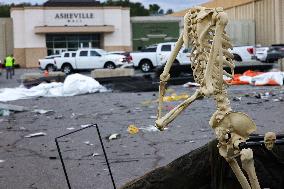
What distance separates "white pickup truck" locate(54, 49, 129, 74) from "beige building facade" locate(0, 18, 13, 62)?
21.4 metres

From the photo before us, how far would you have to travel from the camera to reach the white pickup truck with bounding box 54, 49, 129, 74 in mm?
39188

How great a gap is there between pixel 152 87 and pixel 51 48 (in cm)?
3885

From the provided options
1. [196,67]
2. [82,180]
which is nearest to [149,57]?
[82,180]

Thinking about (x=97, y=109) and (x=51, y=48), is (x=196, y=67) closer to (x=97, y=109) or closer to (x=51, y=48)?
(x=97, y=109)

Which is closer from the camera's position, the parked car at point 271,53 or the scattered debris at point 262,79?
the scattered debris at point 262,79

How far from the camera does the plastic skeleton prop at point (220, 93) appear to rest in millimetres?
3814

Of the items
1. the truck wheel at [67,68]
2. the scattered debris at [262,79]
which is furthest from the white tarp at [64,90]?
the truck wheel at [67,68]

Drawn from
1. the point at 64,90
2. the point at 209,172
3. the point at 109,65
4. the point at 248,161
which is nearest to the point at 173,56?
the point at 209,172

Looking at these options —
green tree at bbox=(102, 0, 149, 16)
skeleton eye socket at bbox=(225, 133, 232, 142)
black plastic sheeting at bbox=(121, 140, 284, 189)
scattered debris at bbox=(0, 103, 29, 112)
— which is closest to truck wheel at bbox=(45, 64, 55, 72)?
scattered debris at bbox=(0, 103, 29, 112)

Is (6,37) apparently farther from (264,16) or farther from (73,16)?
(264,16)

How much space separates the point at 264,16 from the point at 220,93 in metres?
49.3

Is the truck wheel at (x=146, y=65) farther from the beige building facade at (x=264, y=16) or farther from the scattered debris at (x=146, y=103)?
the scattered debris at (x=146, y=103)

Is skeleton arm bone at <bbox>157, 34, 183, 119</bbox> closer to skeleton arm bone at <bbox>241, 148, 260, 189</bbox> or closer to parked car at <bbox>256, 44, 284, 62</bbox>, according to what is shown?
skeleton arm bone at <bbox>241, 148, 260, 189</bbox>

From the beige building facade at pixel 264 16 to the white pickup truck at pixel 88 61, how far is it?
28.6ft
